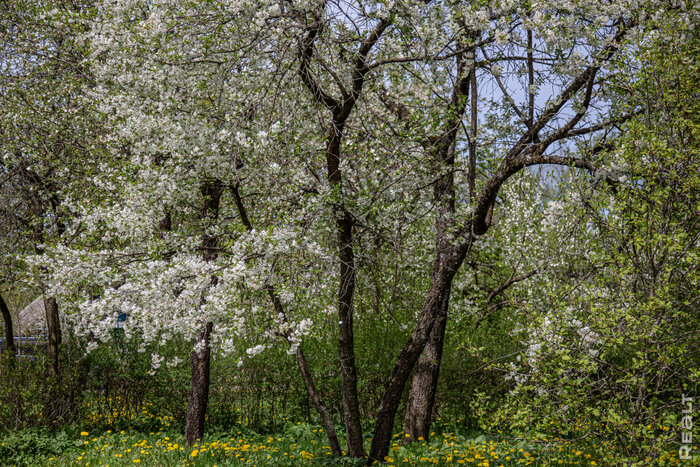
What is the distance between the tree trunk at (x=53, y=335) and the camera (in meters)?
8.58

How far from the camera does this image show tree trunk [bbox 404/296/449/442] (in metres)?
6.82

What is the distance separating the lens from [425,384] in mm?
6883

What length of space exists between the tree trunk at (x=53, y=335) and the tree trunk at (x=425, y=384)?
17.7 feet

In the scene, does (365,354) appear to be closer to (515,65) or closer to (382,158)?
(382,158)

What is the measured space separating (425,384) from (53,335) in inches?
224

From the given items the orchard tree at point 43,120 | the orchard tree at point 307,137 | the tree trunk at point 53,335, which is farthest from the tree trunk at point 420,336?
the tree trunk at point 53,335

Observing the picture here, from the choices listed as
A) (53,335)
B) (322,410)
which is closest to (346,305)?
(322,410)

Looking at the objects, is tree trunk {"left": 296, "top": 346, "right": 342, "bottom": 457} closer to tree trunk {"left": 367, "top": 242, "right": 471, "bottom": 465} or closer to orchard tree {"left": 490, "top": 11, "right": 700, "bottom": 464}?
tree trunk {"left": 367, "top": 242, "right": 471, "bottom": 465}

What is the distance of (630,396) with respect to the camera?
409cm

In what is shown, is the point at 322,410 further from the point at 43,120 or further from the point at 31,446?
the point at 43,120

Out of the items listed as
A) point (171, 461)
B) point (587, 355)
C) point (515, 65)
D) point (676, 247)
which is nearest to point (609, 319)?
point (587, 355)

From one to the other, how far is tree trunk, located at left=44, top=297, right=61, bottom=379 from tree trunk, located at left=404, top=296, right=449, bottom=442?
212 inches

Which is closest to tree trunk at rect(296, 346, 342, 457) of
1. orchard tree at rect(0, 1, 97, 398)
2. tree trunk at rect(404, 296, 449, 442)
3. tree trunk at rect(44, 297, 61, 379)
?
tree trunk at rect(404, 296, 449, 442)

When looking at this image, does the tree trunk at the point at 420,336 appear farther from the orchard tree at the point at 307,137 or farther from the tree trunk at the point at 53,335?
the tree trunk at the point at 53,335
